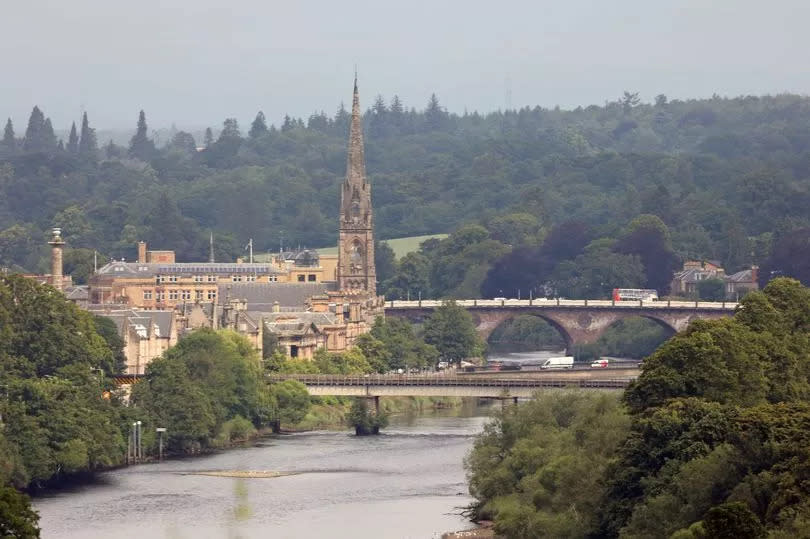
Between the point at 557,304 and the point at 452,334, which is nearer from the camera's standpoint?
the point at 452,334

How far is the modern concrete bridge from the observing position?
423 feet

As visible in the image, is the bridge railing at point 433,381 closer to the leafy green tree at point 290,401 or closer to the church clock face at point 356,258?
the leafy green tree at point 290,401

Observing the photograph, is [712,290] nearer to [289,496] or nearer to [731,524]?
[289,496]

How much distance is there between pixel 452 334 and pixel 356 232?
17.2 meters

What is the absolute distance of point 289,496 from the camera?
346ft

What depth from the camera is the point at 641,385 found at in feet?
288

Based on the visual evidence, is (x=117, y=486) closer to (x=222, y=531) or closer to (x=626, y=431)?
(x=222, y=531)

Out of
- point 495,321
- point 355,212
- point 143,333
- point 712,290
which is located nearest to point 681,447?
point 143,333

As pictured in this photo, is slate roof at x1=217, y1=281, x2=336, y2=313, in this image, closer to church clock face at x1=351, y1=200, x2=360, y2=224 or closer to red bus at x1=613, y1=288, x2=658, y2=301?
church clock face at x1=351, y1=200, x2=360, y2=224

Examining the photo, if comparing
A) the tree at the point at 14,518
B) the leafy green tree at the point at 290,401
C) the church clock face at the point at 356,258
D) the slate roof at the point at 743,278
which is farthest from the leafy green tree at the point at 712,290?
the tree at the point at 14,518

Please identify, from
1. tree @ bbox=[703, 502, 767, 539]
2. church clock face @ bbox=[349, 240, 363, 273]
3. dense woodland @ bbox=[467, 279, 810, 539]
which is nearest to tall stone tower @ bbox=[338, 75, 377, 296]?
church clock face @ bbox=[349, 240, 363, 273]

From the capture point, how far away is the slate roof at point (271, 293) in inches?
6644

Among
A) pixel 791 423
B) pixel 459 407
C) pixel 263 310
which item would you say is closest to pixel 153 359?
pixel 459 407

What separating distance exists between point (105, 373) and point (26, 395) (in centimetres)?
1109
